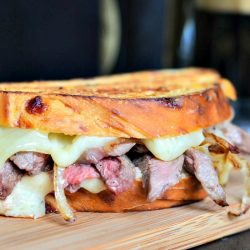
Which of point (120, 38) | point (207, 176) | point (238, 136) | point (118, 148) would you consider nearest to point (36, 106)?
point (118, 148)

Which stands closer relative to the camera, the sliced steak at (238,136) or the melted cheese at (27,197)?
the melted cheese at (27,197)

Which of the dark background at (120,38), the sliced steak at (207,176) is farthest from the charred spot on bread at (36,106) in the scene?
the dark background at (120,38)

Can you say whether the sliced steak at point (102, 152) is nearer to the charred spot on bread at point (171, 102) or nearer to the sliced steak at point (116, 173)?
the sliced steak at point (116, 173)

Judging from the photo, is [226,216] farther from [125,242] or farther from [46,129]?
[46,129]

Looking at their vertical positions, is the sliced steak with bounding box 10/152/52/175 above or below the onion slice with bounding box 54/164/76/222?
above

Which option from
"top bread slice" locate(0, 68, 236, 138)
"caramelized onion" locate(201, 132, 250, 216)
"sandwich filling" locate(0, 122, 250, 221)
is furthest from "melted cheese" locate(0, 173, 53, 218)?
"caramelized onion" locate(201, 132, 250, 216)

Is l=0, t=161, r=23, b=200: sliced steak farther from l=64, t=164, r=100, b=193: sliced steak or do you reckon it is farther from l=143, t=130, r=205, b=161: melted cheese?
l=143, t=130, r=205, b=161: melted cheese

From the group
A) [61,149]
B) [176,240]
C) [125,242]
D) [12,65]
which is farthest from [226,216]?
[12,65]
